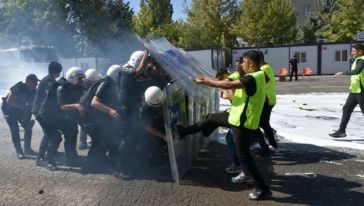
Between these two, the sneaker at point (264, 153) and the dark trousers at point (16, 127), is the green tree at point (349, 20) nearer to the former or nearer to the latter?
the sneaker at point (264, 153)

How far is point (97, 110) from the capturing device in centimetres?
636

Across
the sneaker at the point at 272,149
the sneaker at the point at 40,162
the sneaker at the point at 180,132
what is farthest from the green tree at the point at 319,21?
the sneaker at the point at 180,132

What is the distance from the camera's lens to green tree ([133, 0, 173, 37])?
4281 cm

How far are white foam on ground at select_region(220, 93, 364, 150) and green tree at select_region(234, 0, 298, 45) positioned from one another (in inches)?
963

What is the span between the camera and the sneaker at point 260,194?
5.01 m

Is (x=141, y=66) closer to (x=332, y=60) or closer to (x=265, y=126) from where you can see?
(x=265, y=126)

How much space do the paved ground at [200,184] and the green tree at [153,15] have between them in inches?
1445

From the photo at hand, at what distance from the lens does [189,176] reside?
6.00 metres

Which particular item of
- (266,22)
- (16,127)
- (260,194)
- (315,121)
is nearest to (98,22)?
(266,22)

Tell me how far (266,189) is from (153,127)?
1.75 metres

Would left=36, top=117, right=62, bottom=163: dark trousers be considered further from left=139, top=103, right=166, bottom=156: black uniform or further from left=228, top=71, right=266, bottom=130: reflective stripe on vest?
left=228, top=71, right=266, bottom=130: reflective stripe on vest

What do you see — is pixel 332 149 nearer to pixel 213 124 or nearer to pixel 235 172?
pixel 235 172

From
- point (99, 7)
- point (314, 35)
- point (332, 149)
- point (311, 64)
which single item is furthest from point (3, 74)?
point (314, 35)

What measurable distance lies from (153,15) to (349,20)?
18.8 metres
